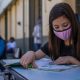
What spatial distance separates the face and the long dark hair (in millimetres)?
24

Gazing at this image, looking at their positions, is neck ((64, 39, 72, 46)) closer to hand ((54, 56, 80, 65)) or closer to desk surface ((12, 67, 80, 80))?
hand ((54, 56, 80, 65))

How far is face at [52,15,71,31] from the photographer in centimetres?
293

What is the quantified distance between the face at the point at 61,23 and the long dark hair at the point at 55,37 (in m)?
0.02

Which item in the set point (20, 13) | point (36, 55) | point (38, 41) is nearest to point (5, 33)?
point (20, 13)

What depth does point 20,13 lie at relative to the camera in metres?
23.0

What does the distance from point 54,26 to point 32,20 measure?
16.7 metres

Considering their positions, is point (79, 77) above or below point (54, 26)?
below

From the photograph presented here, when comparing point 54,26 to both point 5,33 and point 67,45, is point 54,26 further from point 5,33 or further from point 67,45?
point 5,33

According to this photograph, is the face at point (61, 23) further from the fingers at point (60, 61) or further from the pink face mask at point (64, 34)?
the fingers at point (60, 61)

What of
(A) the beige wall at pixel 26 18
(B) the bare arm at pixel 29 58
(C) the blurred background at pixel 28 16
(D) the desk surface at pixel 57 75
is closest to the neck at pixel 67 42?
(B) the bare arm at pixel 29 58

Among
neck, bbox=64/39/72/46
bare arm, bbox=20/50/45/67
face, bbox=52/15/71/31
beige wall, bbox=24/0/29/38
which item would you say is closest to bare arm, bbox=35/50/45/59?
bare arm, bbox=20/50/45/67

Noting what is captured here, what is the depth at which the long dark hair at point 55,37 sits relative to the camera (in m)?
2.99

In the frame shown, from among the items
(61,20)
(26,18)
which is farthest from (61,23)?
(26,18)

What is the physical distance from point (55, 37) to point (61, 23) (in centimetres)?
34
